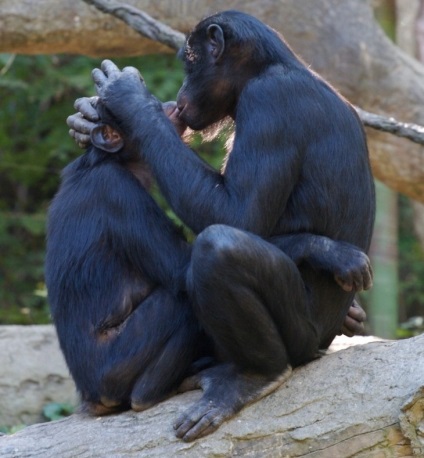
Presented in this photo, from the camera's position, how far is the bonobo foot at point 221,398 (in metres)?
4.52

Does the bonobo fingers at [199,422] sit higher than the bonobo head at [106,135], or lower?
lower

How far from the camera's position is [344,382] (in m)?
4.66

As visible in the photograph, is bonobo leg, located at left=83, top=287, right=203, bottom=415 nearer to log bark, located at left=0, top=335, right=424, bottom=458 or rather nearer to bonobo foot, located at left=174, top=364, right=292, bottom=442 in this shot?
log bark, located at left=0, top=335, right=424, bottom=458

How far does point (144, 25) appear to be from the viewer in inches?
268

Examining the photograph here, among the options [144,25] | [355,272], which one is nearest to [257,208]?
[355,272]

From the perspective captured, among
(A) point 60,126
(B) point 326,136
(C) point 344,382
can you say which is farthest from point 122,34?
(C) point 344,382

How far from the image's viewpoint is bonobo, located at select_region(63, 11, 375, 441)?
4453 mm

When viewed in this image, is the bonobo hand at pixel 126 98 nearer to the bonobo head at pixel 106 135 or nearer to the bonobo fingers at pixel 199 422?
the bonobo head at pixel 106 135

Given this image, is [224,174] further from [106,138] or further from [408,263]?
[408,263]

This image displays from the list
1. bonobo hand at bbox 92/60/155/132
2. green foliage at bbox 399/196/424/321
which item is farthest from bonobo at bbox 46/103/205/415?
green foliage at bbox 399/196/424/321

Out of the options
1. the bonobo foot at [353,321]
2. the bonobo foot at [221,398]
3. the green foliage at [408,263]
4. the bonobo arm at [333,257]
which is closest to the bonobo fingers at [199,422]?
the bonobo foot at [221,398]

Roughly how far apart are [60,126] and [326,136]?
272 inches

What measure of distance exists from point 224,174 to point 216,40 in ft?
2.61

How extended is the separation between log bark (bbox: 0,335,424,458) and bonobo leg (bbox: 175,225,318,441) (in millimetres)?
86
